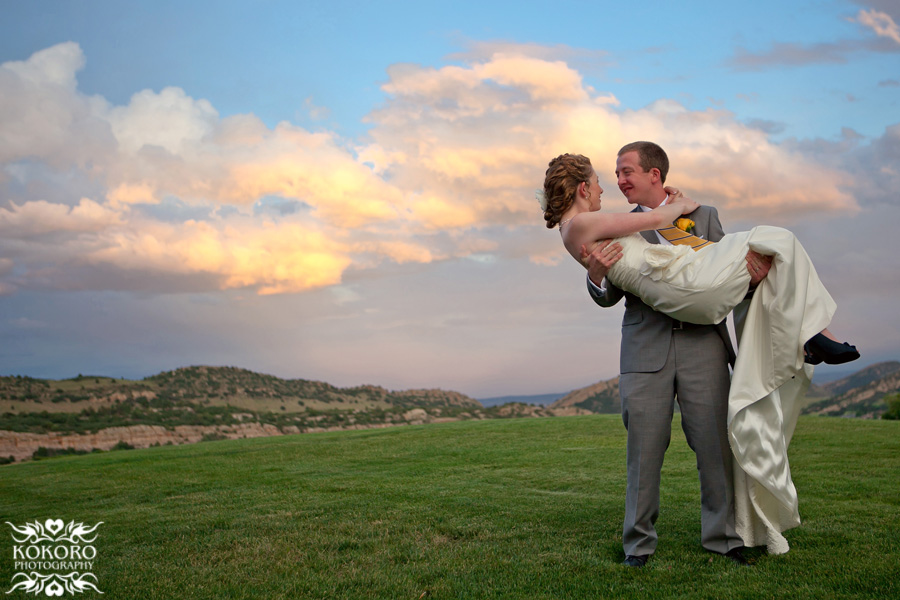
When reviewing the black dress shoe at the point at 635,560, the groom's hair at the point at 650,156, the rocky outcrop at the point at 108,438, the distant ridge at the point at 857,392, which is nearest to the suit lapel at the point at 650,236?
the groom's hair at the point at 650,156

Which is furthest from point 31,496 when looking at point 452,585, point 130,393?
point 130,393

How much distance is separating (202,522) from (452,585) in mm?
3569

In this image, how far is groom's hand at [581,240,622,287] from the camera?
4.55 meters

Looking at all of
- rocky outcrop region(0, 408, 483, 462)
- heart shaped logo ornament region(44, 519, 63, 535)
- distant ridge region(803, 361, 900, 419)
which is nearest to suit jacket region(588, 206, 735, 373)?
heart shaped logo ornament region(44, 519, 63, 535)

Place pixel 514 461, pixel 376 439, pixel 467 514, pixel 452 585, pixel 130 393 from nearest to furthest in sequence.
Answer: pixel 452 585 < pixel 467 514 < pixel 514 461 < pixel 376 439 < pixel 130 393

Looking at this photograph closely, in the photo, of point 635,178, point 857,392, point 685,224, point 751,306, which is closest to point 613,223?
point 635,178

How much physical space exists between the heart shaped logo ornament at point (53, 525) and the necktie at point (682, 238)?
6634mm

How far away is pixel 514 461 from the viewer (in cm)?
1102

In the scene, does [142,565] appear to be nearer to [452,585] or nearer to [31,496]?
[452,585]

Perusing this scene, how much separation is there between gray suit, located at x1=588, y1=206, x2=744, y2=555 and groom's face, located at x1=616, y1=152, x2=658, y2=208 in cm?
48

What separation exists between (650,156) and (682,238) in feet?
2.10

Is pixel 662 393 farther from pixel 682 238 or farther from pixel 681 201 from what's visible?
pixel 681 201

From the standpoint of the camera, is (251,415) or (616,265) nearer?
(616,265)

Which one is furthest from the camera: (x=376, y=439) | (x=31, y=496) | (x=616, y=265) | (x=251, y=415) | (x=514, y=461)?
(x=251, y=415)
